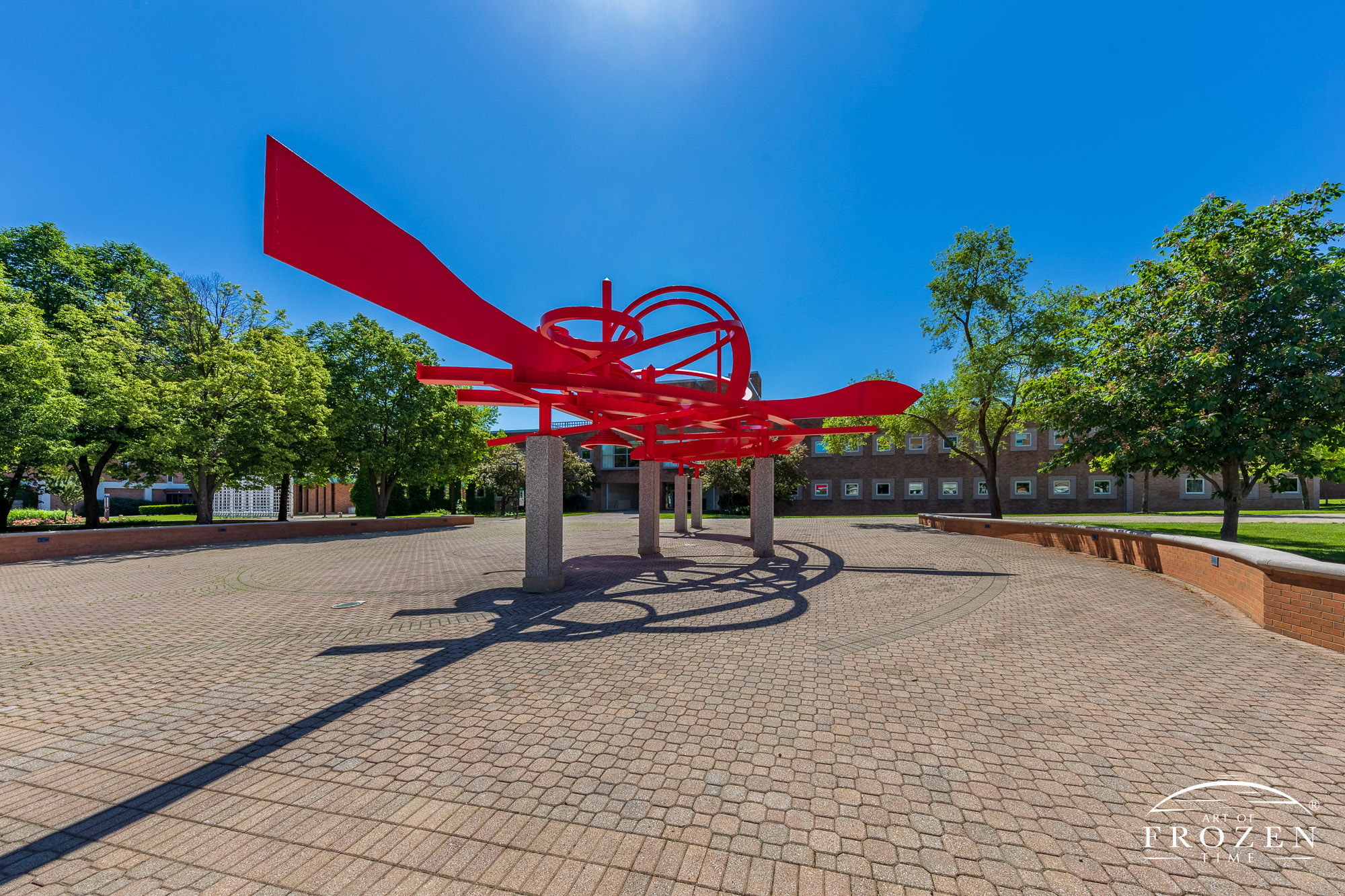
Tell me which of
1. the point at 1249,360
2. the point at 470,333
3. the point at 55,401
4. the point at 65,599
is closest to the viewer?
the point at 470,333

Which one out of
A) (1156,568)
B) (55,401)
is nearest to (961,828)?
(1156,568)

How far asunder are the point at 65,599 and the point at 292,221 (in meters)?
10.8

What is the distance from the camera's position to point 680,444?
61.4ft

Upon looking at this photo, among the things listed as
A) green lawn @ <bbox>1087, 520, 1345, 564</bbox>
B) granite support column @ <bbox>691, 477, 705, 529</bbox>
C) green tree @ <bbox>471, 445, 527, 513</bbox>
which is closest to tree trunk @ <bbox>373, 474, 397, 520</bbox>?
green tree @ <bbox>471, 445, 527, 513</bbox>

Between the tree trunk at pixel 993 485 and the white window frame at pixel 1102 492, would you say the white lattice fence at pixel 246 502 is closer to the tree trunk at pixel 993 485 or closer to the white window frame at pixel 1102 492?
the tree trunk at pixel 993 485

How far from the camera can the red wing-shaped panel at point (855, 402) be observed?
1223 cm

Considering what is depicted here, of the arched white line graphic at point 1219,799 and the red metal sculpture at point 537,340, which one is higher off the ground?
the red metal sculpture at point 537,340

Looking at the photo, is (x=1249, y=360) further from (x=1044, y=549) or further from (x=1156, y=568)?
(x=1044, y=549)

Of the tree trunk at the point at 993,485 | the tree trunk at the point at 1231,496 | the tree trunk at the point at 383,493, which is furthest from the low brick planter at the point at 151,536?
the tree trunk at the point at 1231,496

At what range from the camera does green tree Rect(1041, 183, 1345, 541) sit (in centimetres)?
1097

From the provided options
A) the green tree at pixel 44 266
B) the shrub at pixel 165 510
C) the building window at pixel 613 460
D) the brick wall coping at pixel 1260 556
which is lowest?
the shrub at pixel 165 510

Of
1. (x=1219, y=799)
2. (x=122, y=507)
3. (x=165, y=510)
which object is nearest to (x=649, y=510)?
(x=1219, y=799)

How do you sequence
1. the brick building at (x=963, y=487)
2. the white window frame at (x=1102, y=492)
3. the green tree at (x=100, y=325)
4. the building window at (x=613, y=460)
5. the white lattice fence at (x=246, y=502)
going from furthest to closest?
the building window at (x=613, y=460) → the white lattice fence at (x=246, y=502) → the white window frame at (x=1102, y=492) → the brick building at (x=963, y=487) → the green tree at (x=100, y=325)

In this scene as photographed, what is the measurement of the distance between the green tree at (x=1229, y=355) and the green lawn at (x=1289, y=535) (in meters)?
1.54
